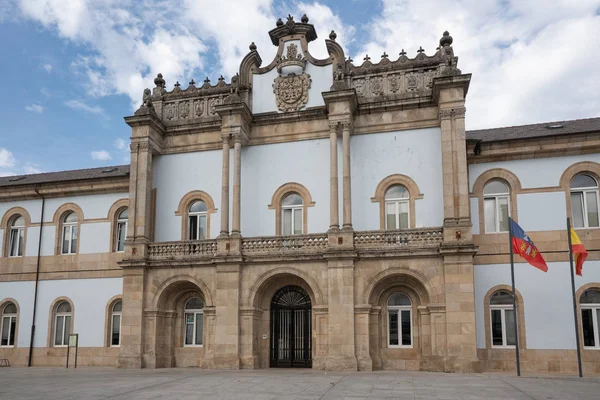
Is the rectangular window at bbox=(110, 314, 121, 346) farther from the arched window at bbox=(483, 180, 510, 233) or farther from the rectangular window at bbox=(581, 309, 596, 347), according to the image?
the rectangular window at bbox=(581, 309, 596, 347)

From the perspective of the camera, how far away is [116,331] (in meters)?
28.3

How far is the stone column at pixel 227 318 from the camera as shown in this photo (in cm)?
2395

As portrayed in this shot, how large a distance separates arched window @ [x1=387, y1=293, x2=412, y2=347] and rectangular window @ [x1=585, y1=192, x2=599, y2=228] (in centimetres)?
798

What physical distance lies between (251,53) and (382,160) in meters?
8.16

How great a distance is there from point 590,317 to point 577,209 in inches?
170

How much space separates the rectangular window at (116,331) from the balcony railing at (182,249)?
443cm

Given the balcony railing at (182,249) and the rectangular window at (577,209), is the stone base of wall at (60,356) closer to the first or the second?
the balcony railing at (182,249)

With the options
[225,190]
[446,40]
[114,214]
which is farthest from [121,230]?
[446,40]

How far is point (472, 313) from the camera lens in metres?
22.0

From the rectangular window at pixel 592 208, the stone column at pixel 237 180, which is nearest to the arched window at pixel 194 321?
the stone column at pixel 237 180

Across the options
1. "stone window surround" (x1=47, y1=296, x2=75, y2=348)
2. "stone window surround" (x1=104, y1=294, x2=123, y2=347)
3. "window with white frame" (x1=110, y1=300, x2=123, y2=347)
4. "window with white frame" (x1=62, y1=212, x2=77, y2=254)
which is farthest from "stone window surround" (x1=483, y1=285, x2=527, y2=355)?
"window with white frame" (x1=62, y1=212, x2=77, y2=254)

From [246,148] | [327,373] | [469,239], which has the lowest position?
[327,373]

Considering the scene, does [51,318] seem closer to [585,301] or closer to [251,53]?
[251,53]

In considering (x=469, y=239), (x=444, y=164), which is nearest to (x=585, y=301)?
(x=469, y=239)
